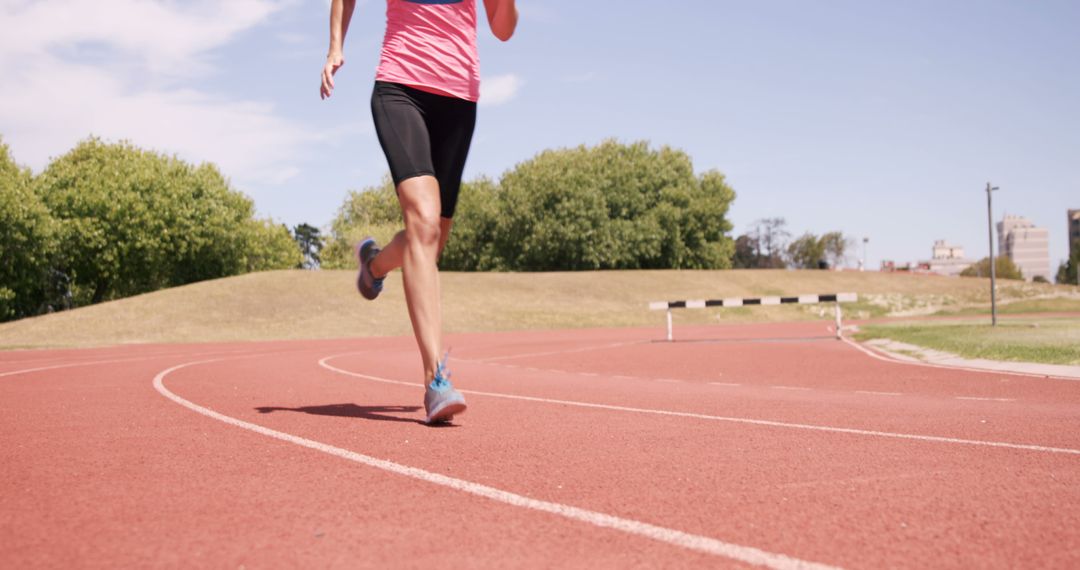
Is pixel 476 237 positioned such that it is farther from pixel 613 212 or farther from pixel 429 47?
pixel 429 47

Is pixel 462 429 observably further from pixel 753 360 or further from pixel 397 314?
pixel 397 314

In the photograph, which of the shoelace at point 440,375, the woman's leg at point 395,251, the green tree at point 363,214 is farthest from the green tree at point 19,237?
the shoelace at point 440,375

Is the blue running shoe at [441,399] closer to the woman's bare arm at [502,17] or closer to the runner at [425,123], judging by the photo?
the runner at [425,123]

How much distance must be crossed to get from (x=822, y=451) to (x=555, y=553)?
6.77ft

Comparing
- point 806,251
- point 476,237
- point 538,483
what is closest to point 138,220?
point 476,237

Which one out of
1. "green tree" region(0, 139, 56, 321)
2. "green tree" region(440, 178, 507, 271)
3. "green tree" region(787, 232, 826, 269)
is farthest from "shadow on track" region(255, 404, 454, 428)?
"green tree" region(787, 232, 826, 269)

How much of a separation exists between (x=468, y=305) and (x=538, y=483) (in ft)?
135

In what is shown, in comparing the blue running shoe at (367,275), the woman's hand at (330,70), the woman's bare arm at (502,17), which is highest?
the woman's bare arm at (502,17)

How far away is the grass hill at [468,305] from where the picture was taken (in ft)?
116

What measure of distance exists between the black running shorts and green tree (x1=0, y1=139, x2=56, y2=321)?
41.1m

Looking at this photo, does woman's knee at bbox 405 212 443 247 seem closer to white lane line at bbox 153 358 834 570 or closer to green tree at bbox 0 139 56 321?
white lane line at bbox 153 358 834 570

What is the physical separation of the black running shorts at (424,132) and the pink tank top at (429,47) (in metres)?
0.07

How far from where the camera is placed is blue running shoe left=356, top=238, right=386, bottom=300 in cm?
550

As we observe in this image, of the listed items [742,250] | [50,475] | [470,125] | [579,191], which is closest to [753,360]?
[470,125]
